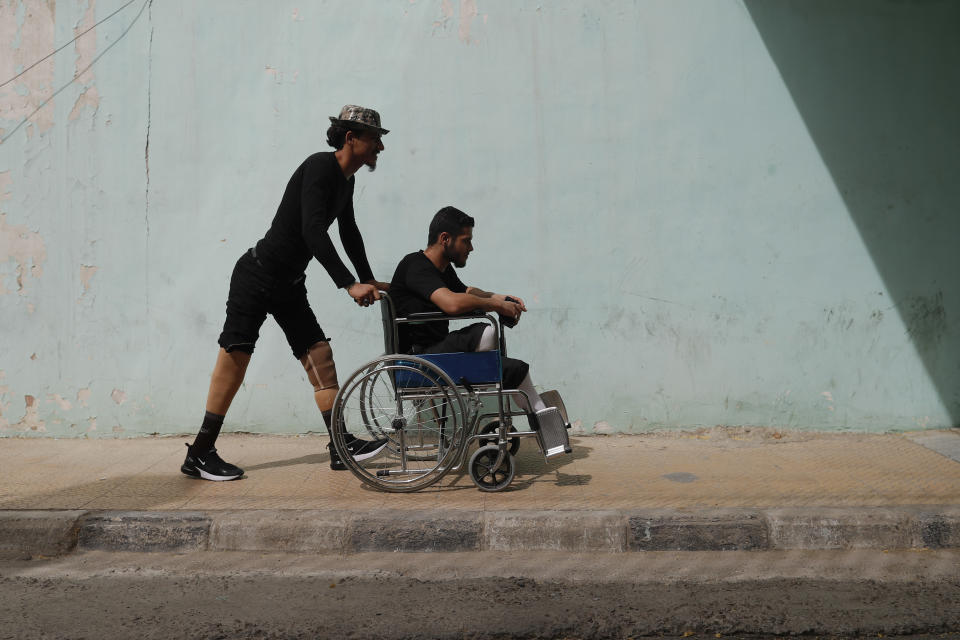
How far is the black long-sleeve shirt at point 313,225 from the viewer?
171 inches

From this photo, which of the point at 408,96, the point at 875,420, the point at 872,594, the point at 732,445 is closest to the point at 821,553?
the point at 872,594

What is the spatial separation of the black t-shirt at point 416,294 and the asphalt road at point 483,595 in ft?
3.77

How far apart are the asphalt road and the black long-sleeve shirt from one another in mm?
1461

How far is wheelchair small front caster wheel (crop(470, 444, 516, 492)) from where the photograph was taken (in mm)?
4355

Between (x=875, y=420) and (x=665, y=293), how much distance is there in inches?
61.5

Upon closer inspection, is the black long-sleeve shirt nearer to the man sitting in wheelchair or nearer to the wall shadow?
the man sitting in wheelchair

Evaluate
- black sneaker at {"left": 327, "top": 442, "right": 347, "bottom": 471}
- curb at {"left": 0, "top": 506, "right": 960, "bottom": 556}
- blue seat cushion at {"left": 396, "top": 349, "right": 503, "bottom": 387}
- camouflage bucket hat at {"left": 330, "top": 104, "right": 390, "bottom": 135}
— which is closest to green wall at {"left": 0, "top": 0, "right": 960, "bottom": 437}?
black sneaker at {"left": 327, "top": 442, "right": 347, "bottom": 471}

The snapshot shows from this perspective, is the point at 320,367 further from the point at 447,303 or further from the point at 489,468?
the point at 489,468

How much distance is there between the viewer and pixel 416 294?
4.49 metres

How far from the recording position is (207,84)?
222 inches

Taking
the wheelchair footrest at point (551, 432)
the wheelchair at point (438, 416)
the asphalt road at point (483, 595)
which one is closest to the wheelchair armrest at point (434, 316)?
the wheelchair at point (438, 416)

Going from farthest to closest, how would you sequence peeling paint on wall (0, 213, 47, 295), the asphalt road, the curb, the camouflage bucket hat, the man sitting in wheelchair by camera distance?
peeling paint on wall (0, 213, 47, 295), the camouflage bucket hat, the man sitting in wheelchair, the curb, the asphalt road

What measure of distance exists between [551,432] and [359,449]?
109cm

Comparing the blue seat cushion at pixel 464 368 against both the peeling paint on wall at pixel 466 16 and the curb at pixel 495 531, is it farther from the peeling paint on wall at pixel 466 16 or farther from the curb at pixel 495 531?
the peeling paint on wall at pixel 466 16
